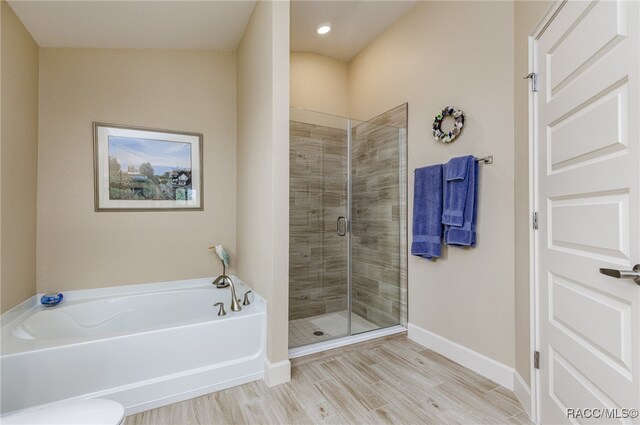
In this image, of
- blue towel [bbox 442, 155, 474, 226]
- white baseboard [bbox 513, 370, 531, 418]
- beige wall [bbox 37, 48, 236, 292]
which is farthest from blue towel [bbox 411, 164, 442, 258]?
beige wall [bbox 37, 48, 236, 292]

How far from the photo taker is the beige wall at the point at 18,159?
1.88m

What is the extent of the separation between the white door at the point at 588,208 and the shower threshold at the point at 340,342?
129cm

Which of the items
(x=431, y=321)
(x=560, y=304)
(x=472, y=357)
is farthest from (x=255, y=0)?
(x=472, y=357)

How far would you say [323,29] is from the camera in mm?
3111

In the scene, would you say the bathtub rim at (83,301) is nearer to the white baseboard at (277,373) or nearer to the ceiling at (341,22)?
the white baseboard at (277,373)

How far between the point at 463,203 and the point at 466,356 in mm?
1137

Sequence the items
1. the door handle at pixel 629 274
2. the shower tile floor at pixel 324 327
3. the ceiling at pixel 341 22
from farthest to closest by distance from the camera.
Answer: the ceiling at pixel 341 22
the shower tile floor at pixel 324 327
the door handle at pixel 629 274

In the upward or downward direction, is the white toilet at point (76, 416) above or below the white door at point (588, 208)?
below

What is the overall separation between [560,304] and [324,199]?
1.97 meters

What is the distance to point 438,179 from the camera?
7.89 ft

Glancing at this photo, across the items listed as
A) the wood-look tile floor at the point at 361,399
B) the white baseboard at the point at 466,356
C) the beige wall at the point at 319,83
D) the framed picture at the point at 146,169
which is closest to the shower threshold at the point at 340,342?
the wood-look tile floor at the point at 361,399

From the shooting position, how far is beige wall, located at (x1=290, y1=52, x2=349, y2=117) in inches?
138

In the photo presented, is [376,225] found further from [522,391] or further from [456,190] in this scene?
[522,391]

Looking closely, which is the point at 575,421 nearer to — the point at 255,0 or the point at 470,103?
the point at 470,103
